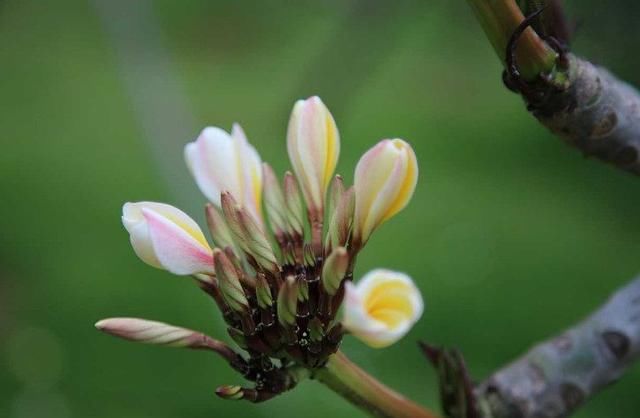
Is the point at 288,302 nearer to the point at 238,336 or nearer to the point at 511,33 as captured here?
the point at 238,336

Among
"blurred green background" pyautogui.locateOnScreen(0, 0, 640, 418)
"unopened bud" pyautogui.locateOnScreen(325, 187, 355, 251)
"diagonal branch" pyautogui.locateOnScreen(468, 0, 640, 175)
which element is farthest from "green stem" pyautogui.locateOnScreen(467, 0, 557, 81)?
"blurred green background" pyautogui.locateOnScreen(0, 0, 640, 418)

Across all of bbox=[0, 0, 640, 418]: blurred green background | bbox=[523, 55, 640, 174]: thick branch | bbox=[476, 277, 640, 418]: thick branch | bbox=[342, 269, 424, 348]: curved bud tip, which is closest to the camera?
bbox=[342, 269, 424, 348]: curved bud tip

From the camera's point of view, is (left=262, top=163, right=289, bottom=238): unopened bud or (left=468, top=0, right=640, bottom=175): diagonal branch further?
(left=262, top=163, right=289, bottom=238): unopened bud

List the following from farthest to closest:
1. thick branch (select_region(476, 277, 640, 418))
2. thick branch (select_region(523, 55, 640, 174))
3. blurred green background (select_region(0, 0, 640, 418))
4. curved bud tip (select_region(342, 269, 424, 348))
A: blurred green background (select_region(0, 0, 640, 418)) < thick branch (select_region(476, 277, 640, 418)) < thick branch (select_region(523, 55, 640, 174)) < curved bud tip (select_region(342, 269, 424, 348))

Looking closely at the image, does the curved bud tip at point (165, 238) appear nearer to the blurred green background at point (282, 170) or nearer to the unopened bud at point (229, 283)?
the unopened bud at point (229, 283)

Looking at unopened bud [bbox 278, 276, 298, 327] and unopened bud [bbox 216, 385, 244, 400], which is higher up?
unopened bud [bbox 278, 276, 298, 327]

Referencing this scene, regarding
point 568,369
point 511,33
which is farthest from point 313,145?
point 568,369

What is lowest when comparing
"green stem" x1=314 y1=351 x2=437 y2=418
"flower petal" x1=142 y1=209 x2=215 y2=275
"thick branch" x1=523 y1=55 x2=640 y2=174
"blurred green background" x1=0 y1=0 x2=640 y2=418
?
"blurred green background" x1=0 y1=0 x2=640 y2=418

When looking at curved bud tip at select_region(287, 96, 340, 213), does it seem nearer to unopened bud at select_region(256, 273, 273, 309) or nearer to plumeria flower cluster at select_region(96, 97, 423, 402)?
plumeria flower cluster at select_region(96, 97, 423, 402)
